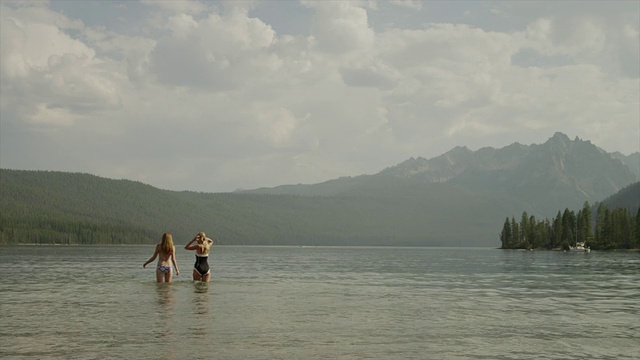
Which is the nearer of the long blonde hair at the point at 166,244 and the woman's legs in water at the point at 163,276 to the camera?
the long blonde hair at the point at 166,244

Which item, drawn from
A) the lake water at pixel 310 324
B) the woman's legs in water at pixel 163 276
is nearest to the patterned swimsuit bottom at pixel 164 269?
the woman's legs in water at pixel 163 276

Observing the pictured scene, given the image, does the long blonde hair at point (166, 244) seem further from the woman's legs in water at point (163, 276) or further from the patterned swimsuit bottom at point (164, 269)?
the woman's legs in water at point (163, 276)

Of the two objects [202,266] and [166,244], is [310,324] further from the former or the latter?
[202,266]

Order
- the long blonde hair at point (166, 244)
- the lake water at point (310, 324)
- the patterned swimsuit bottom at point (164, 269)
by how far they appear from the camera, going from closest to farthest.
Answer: the lake water at point (310, 324), the long blonde hair at point (166, 244), the patterned swimsuit bottom at point (164, 269)

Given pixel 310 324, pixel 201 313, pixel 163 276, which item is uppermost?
pixel 163 276

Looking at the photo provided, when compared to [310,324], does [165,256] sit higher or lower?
higher

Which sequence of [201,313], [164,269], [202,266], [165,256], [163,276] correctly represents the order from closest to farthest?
1. [201,313]
2. [165,256]
3. [164,269]
4. [163,276]
5. [202,266]

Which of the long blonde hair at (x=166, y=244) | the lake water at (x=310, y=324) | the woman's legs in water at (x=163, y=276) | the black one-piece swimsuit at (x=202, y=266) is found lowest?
the lake water at (x=310, y=324)

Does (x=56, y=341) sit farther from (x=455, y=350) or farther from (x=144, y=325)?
(x=455, y=350)

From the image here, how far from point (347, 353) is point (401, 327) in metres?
7.22

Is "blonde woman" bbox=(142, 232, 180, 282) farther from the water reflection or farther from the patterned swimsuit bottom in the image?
→ the water reflection

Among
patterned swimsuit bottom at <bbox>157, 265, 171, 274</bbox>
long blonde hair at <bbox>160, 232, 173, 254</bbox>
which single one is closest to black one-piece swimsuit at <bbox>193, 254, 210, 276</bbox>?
patterned swimsuit bottom at <bbox>157, 265, 171, 274</bbox>

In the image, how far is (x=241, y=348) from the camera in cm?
2358

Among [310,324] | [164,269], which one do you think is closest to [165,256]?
[164,269]
